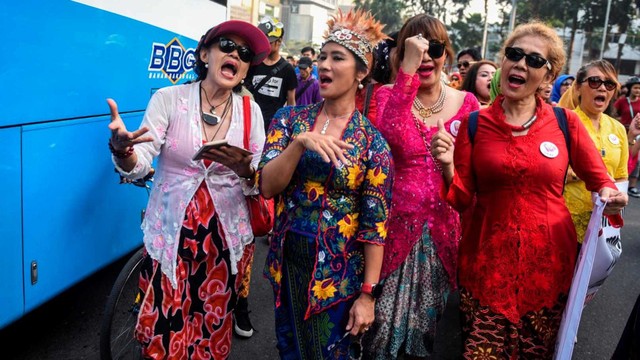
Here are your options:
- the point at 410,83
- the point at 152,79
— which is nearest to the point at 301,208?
the point at 410,83

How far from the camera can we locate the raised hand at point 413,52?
2318 millimetres

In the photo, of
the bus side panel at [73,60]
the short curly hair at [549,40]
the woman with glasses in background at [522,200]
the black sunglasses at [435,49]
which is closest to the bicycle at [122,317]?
the bus side panel at [73,60]

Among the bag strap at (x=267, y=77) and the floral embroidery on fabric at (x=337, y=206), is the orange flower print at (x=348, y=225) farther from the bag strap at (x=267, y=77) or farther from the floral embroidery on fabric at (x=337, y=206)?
the bag strap at (x=267, y=77)

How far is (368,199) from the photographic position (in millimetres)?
2230

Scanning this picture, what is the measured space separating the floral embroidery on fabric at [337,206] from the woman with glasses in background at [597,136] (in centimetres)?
193

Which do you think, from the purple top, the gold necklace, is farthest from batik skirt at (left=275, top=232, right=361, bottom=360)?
the purple top

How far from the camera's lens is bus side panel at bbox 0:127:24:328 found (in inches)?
103

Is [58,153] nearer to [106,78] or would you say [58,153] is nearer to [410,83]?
[106,78]

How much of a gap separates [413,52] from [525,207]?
866 millimetres

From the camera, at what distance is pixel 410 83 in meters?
2.38

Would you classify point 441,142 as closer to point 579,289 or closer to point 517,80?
point 517,80

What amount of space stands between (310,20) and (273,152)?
299ft

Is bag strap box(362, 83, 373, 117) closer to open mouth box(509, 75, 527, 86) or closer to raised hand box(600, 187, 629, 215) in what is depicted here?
open mouth box(509, 75, 527, 86)

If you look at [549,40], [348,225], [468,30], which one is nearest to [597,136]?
[549,40]
